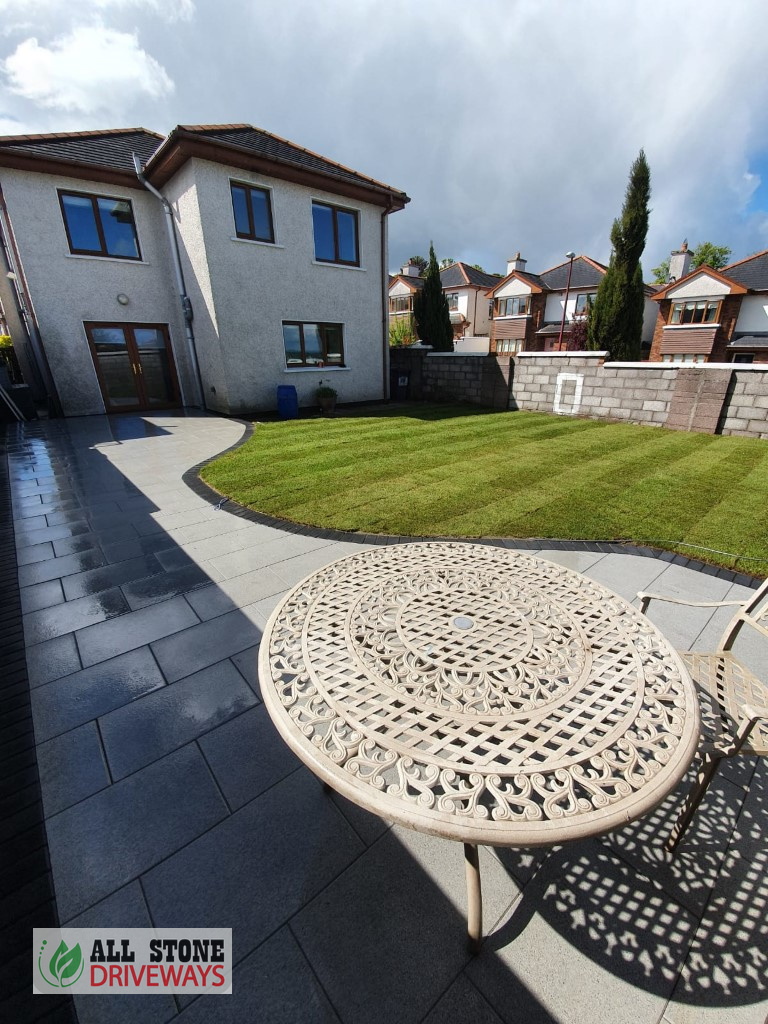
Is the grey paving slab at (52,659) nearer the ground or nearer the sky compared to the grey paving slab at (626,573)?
nearer the sky

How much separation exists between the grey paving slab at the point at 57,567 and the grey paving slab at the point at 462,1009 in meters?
3.80

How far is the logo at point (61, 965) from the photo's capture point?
1.30 meters

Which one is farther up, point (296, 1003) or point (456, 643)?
point (456, 643)

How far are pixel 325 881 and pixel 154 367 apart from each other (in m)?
13.9

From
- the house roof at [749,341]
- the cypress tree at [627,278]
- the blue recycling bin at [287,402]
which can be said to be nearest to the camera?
the blue recycling bin at [287,402]

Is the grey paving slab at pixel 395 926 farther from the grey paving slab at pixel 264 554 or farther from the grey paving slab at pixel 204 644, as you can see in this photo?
the grey paving slab at pixel 264 554

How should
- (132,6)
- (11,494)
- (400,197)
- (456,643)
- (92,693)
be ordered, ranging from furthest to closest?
1. (400,197)
2. (132,6)
3. (11,494)
4. (92,693)
5. (456,643)

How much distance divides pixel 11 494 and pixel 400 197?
12859mm

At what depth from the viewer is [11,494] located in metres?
5.67

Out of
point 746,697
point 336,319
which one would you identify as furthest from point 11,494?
point 336,319

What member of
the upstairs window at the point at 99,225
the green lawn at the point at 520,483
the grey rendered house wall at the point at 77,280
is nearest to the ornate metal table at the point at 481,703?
the green lawn at the point at 520,483

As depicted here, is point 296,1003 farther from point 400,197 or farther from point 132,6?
point 132,6

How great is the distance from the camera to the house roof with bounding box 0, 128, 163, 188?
952 cm

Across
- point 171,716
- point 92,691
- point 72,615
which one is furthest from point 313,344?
point 171,716
